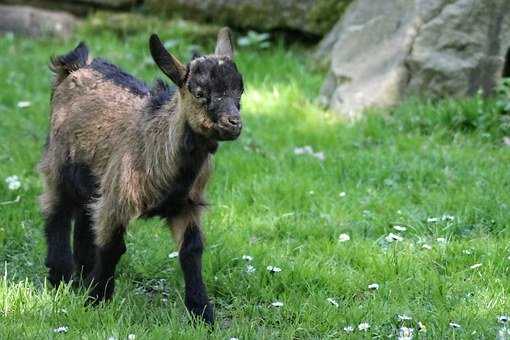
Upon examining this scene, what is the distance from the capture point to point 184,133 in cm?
546

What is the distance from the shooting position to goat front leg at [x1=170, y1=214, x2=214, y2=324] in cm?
564

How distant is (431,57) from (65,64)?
383 cm

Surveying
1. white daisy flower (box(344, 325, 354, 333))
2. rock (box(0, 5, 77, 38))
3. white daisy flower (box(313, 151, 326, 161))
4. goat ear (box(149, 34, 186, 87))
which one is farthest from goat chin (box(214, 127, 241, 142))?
rock (box(0, 5, 77, 38))

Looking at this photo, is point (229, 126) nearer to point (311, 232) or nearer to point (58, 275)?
point (58, 275)

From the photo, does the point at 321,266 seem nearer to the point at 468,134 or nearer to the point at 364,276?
the point at 364,276

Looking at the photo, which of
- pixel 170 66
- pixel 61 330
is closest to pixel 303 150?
pixel 170 66

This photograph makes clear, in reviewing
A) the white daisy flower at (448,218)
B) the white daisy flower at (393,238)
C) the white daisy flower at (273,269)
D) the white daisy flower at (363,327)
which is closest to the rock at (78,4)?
the white daisy flower at (448,218)

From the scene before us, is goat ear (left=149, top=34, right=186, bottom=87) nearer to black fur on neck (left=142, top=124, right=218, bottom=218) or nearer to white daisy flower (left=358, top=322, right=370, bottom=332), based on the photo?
black fur on neck (left=142, top=124, right=218, bottom=218)

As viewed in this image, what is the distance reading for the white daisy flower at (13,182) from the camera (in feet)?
24.7

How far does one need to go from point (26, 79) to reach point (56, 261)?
4758 millimetres

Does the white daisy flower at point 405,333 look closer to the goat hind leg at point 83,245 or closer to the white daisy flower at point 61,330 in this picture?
the white daisy flower at point 61,330

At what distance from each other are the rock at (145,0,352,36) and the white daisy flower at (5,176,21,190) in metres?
4.63

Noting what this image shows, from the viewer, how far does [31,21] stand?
1223 cm

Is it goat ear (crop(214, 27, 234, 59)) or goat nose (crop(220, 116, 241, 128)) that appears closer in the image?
goat nose (crop(220, 116, 241, 128))
